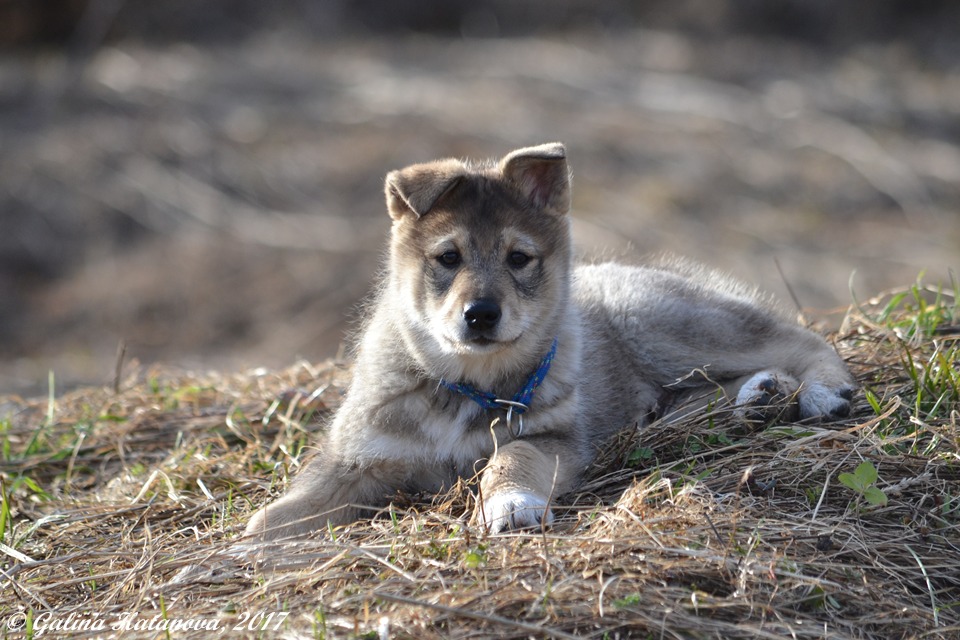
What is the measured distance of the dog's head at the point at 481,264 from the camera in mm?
4617

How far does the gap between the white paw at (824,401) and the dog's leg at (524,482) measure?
1.18m

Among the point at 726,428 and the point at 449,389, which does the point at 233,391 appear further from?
the point at 726,428

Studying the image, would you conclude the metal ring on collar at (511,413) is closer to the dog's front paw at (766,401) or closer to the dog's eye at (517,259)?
the dog's eye at (517,259)

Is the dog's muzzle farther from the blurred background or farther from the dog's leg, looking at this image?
the blurred background

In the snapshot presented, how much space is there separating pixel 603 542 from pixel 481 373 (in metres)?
1.27

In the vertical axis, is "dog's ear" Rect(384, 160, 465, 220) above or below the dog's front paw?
above

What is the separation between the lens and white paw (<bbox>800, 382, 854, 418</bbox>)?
4.97m

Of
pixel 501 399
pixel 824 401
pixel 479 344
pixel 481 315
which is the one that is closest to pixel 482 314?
pixel 481 315

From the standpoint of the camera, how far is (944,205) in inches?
487

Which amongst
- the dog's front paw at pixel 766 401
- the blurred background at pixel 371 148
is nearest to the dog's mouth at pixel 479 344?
the dog's front paw at pixel 766 401

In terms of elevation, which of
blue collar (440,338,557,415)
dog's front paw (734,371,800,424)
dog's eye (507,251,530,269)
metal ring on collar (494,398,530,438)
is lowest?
dog's front paw (734,371,800,424)

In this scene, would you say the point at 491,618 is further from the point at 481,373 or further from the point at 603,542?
the point at 481,373

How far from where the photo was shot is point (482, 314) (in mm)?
4520

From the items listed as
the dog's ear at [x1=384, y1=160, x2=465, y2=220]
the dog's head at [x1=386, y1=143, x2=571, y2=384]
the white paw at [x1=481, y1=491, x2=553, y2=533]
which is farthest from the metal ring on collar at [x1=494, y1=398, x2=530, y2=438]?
the dog's ear at [x1=384, y1=160, x2=465, y2=220]
